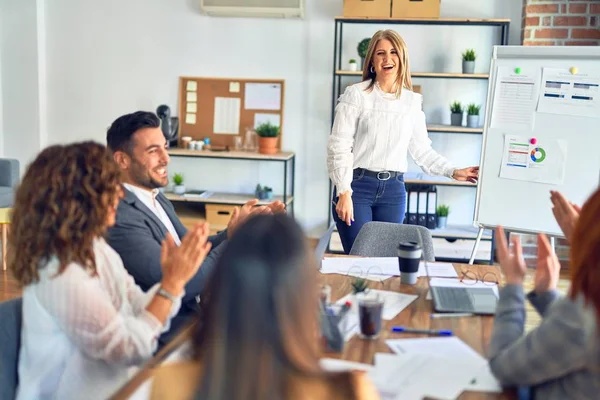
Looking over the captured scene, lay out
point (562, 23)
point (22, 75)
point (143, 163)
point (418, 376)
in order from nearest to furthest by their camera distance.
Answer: point (418, 376)
point (143, 163)
point (562, 23)
point (22, 75)

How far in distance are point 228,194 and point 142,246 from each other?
11.8 feet

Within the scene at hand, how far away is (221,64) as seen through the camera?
5660 millimetres

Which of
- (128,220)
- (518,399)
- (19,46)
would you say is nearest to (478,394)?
(518,399)

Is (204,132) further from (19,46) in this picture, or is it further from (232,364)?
(232,364)

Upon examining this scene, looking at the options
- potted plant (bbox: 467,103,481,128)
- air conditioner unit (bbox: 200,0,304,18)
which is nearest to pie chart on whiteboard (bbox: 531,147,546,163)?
potted plant (bbox: 467,103,481,128)

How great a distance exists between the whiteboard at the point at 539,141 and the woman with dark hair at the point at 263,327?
7.98ft

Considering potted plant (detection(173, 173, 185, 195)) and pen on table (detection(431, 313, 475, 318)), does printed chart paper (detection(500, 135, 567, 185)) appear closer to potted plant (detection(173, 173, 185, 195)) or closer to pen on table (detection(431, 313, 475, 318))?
pen on table (detection(431, 313, 475, 318))

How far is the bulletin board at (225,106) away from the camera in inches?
222

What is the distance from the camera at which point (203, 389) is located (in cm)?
100

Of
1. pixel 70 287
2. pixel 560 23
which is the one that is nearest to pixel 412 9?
pixel 560 23

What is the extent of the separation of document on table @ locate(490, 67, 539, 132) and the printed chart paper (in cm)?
7

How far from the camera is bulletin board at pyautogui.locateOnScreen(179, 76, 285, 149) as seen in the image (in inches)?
222

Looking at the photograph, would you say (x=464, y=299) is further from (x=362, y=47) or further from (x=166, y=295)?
(x=362, y=47)

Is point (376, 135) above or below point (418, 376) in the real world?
above
